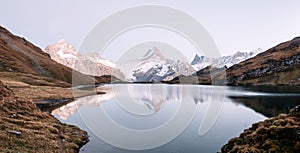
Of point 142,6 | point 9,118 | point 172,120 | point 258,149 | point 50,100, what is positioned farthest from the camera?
point 50,100

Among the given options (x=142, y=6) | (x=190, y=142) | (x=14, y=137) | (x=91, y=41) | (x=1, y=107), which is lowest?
(x=190, y=142)

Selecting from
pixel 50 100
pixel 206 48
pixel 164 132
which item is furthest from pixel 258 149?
pixel 50 100

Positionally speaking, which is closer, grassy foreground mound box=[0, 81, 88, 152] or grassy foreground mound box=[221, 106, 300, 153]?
grassy foreground mound box=[221, 106, 300, 153]

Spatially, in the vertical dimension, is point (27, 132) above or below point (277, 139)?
above

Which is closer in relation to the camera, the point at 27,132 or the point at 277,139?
the point at 277,139

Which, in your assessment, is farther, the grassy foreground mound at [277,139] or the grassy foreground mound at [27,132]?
the grassy foreground mound at [27,132]

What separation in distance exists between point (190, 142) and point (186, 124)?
15094 millimetres

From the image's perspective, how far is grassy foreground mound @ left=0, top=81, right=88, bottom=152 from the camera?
2864 cm

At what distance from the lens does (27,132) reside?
32312 millimetres

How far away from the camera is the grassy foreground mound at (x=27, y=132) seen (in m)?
28.6

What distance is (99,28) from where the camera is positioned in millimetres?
55031

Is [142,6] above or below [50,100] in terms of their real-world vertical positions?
above

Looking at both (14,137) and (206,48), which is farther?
(206,48)

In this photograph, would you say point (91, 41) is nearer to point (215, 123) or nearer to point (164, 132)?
point (164, 132)
